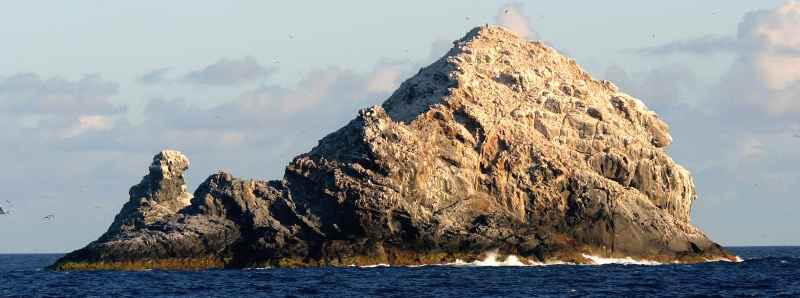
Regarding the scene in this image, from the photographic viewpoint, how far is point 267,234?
116000mm

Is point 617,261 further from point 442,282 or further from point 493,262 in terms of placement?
point 442,282

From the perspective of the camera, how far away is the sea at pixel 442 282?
290 ft

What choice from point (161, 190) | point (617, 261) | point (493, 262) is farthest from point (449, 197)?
point (161, 190)

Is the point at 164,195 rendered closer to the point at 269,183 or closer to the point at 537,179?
the point at 269,183

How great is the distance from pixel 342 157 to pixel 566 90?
868 inches

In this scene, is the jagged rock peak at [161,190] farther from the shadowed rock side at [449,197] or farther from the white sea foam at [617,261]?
the white sea foam at [617,261]

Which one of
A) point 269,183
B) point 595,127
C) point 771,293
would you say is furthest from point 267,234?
point 771,293

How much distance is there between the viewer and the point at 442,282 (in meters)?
94.6

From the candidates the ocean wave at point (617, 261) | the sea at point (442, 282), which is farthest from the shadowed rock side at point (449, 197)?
the sea at point (442, 282)

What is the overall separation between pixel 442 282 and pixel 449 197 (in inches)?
929

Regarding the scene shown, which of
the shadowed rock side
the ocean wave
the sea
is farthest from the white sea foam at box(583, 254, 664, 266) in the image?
the shadowed rock side

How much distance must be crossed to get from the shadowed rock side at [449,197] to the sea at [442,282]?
2.82 m

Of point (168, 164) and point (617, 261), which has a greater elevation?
point (168, 164)

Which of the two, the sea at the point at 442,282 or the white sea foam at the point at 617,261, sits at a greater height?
the white sea foam at the point at 617,261
